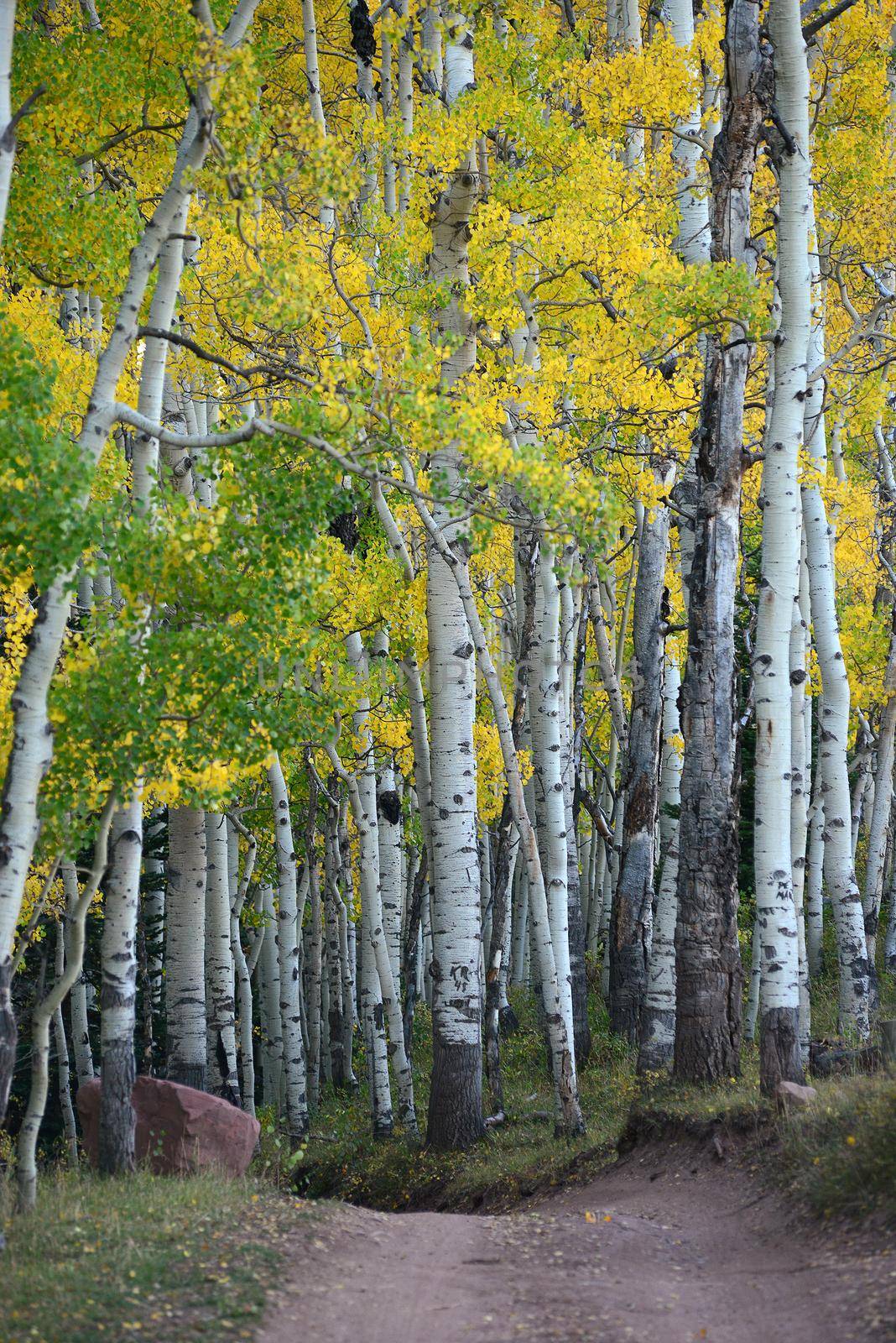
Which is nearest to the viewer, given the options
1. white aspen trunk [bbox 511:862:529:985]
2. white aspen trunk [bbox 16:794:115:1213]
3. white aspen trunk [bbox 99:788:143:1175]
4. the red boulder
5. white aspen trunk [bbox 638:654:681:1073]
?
white aspen trunk [bbox 16:794:115:1213]

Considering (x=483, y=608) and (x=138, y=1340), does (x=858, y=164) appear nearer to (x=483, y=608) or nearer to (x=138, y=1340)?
(x=483, y=608)

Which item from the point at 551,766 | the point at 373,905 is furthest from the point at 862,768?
the point at 373,905

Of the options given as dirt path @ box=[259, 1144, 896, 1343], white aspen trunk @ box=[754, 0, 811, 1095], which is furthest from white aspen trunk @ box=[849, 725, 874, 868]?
dirt path @ box=[259, 1144, 896, 1343]

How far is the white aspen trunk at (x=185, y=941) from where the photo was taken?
1239cm

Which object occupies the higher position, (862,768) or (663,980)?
(862,768)

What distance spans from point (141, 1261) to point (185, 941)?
20.4 feet

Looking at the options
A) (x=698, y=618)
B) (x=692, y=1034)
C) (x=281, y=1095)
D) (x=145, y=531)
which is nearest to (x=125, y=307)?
(x=145, y=531)

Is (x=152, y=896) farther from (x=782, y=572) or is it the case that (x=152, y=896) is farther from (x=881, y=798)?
(x=782, y=572)

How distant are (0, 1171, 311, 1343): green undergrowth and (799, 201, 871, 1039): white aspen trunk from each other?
22.9 ft

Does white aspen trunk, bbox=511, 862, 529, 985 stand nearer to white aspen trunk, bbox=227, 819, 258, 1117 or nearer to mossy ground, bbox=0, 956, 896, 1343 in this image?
white aspen trunk, bbox=227, 819, 258, 1117

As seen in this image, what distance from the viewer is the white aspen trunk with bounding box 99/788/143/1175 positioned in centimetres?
924

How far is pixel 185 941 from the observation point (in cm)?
1246

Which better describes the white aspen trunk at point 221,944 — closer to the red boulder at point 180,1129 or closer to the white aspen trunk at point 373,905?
the white aspen trunk at point 373,905

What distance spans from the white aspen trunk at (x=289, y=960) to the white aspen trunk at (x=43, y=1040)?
544cm
